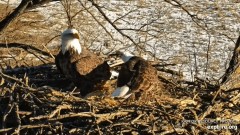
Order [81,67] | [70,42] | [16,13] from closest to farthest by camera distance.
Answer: [81,67] < [70,42] < [16,13]

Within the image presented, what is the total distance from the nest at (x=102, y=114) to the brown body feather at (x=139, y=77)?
0.18m

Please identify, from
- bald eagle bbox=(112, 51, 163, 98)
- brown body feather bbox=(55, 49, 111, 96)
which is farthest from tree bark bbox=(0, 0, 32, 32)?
bald eagle bbox=(112, 51, 163, 98)

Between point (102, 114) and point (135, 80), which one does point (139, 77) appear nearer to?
point (135, 80)

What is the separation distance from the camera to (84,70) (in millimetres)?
5664

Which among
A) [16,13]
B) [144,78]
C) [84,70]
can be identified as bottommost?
[84,70]

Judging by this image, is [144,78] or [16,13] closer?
[144,78]

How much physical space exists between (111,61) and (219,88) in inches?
62.1

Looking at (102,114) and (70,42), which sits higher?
(70,42)

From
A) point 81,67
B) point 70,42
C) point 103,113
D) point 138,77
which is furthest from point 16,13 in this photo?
point 103,113

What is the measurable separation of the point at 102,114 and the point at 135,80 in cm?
97

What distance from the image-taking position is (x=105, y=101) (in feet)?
15.4

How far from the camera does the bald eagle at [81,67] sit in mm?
5648

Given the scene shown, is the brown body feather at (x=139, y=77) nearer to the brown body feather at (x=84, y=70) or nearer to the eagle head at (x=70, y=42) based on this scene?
the brown body feather at (x=84, y=70)

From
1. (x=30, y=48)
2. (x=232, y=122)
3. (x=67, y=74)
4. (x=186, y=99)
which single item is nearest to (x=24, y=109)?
(x=67, y=74)
